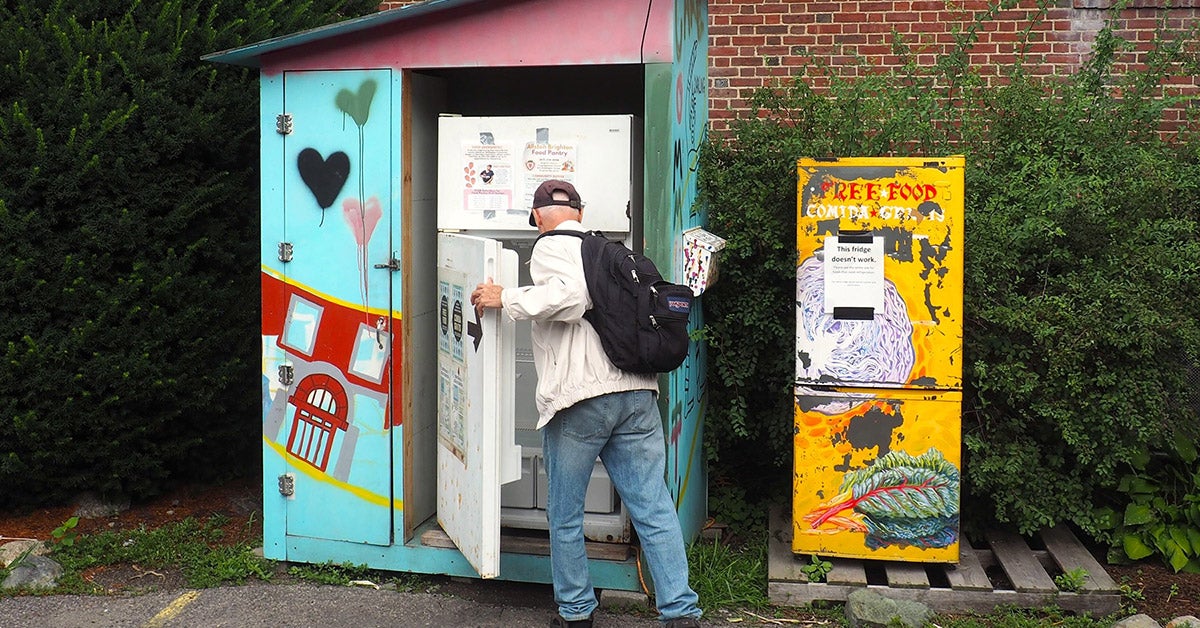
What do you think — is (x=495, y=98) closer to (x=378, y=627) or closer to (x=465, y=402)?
(x=465, y=402)

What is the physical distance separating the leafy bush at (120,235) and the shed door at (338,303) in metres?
0.82

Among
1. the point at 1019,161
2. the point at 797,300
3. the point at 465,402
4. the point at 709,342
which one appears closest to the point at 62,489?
the point at 465,402

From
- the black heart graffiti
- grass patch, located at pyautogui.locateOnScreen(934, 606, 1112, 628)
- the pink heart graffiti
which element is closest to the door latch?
the pink heart graffiti

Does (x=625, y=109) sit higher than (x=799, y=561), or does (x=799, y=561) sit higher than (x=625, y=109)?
(x=625, y=109)

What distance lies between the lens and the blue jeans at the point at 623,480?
174 inches

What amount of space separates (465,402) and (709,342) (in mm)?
1448

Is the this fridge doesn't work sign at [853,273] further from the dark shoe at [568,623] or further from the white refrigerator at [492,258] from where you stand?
the dark shoe at [568,623]

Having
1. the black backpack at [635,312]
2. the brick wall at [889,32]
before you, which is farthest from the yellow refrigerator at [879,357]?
the brick wall at [889,32]

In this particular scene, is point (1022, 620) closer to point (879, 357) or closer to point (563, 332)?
point (879, 357)

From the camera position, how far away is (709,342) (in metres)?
5.68

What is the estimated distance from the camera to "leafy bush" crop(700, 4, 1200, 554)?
200 inches

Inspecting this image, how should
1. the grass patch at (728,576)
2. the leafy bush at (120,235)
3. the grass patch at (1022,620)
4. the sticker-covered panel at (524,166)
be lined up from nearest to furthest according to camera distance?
the grass patch at (1022,620) < the sticker-covered panel at (524,166) < the grass patch at (728,576) < the leafy bush at (120,235)

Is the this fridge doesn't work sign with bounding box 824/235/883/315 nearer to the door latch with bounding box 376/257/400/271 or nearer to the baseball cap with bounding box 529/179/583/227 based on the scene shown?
the baseball cap with bounding box 529/179/583/227

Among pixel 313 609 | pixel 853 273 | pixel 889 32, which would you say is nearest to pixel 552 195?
pixel 853 273
